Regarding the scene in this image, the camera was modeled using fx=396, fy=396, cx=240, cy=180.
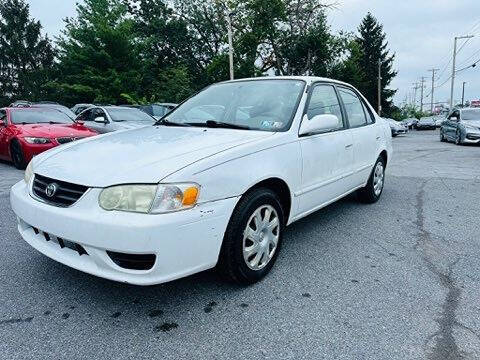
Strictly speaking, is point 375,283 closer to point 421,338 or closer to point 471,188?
point 421,338

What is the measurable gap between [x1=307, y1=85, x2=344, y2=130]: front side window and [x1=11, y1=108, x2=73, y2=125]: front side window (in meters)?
6.82

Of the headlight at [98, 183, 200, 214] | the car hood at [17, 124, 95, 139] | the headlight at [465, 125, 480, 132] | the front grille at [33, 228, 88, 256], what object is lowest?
the headlight at [465, 125, 480, 132]

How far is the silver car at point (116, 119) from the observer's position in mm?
9851

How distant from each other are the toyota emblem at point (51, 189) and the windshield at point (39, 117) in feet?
22.6

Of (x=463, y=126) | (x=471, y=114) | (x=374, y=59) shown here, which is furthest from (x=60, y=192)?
(x=374, y=59)

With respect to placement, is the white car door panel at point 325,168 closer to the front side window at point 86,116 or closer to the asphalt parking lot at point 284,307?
the asphalt parking lot at point 284,307

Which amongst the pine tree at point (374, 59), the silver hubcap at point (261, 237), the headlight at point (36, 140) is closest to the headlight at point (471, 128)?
the headlight at point (36, 140)

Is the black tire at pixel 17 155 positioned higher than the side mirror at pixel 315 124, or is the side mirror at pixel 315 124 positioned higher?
the side mirror at pixel 315 124

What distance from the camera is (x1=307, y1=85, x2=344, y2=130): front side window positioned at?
3568 millimetres

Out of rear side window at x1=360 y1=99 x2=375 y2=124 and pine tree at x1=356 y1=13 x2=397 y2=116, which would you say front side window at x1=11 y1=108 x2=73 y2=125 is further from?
pine tree at x1=356 y1=13 x2=397 y2=116

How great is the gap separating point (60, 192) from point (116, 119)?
26.6 feet

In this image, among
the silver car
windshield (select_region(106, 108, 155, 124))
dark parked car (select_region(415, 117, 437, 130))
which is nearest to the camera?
the silver car

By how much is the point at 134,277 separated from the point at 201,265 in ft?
1.31

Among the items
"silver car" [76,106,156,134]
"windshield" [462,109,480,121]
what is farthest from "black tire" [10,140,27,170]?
"windshield" [462,109,480,121]
